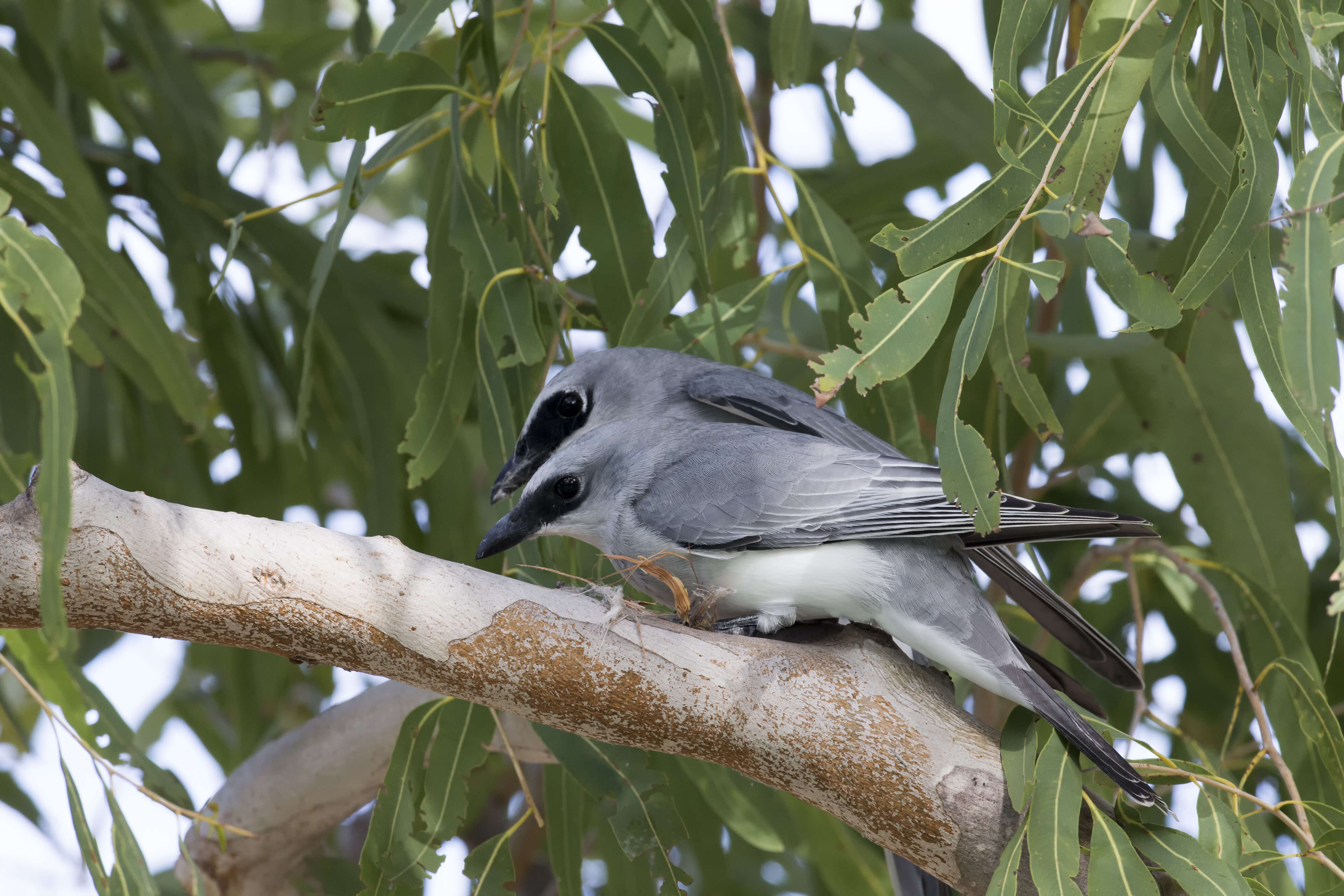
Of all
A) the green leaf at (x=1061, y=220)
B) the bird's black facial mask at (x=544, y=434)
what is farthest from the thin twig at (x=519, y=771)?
the green leaf at (x=1061, y=220)

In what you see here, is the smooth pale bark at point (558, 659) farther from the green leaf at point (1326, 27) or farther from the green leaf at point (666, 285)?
the green leaf at point (1326, 27)

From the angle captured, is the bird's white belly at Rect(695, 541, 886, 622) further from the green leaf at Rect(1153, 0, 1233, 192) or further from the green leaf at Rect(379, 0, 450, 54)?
the green leaf at Rect(379, 0, 450, 54)

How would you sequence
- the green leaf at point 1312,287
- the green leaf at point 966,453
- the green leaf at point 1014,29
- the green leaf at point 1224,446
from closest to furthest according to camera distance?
the green leaf at point 1312,287, the green leaf at point 966,453, the green leaf at point 1014,29, the green leaf at point 1224,446

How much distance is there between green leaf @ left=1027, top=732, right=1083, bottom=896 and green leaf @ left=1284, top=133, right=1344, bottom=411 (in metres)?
0.42

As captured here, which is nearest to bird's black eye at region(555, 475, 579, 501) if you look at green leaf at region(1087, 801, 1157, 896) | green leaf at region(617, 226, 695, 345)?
green leaf at region(617, 226, 695, 345)

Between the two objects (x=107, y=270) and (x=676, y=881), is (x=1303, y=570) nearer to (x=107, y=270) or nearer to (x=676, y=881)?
(x=676, y=881)

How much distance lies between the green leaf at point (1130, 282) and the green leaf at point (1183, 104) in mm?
167

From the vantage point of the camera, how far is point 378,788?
165cm

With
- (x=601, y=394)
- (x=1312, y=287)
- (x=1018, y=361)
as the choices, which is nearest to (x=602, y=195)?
(x=601, y=394)

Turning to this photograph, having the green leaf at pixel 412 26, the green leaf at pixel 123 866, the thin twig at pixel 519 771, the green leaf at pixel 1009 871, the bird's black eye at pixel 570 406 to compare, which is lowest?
the green leaf at pixel 1009 871

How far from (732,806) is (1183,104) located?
3.69ft

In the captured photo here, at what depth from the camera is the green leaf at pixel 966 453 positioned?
0.90m

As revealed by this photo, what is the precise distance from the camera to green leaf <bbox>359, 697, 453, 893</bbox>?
132 cm

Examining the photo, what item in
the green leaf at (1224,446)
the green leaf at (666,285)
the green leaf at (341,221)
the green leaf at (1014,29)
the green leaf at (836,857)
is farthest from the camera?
the green leaf at (836,857)
